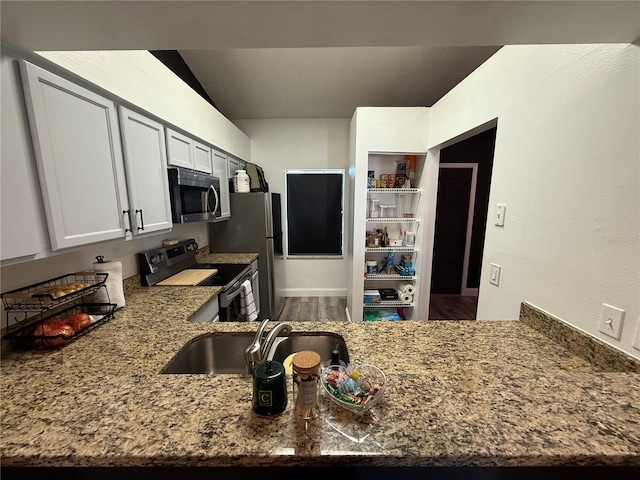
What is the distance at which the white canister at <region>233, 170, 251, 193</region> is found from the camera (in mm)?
3074

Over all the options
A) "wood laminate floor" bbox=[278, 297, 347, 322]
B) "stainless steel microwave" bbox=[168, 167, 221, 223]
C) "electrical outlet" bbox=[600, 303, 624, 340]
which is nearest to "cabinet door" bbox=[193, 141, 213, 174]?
"stainless steel microwave" bbox=[168, 167, 221, 223]

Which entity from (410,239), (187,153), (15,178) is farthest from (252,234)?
(15,178)

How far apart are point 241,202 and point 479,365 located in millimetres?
2733

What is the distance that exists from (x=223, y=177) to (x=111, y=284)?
5.44 feet

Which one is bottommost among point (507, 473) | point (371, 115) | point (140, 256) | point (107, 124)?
point (507, 473)

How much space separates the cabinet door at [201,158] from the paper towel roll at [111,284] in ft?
3.45

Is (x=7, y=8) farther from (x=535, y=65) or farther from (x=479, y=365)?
(x=535, y=65)

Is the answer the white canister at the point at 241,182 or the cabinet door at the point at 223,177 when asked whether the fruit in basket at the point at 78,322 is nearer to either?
the cabinet door at the point at 223,177

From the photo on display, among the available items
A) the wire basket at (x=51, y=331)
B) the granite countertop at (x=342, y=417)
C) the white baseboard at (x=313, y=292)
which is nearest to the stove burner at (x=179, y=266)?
the wire basket at (x=51, y=331)

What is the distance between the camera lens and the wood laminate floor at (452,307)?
3.53 m

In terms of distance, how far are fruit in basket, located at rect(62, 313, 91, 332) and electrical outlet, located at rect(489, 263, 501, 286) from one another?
2.25m

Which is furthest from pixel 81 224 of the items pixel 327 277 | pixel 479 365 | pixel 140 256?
pixel 327 277

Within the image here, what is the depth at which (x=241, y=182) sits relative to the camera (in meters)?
3.07

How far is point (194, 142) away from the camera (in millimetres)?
2148
